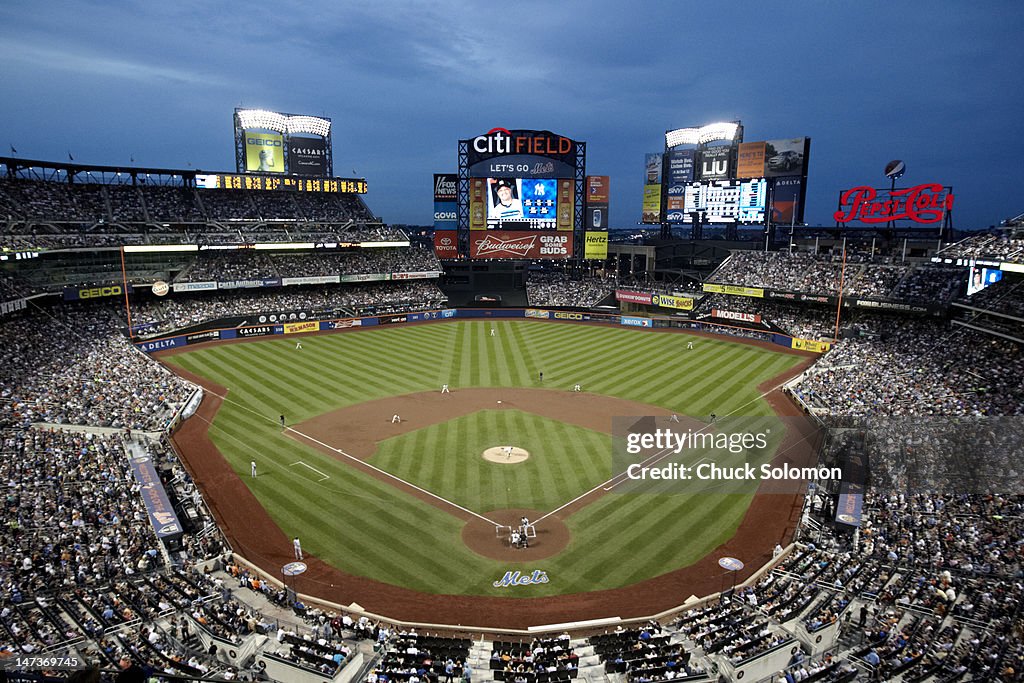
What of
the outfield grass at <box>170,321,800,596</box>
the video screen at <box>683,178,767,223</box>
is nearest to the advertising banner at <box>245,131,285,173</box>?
the outfield grass at <box>170,321,800,596</box>

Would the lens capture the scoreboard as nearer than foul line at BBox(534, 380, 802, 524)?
No

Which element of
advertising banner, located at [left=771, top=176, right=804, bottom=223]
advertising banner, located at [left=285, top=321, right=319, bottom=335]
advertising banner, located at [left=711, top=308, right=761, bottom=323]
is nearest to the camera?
advertising banner, located at [left=711, top=308, right=761, bottom=323]

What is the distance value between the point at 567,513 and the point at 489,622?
7062 mm

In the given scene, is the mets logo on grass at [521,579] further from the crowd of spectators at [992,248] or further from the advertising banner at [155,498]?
the crowd of spectators at [992,248]

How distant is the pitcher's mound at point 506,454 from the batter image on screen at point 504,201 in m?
43.8

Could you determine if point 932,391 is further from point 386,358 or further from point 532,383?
point 386,358

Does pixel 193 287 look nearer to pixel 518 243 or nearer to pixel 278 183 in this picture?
pixel 278 183

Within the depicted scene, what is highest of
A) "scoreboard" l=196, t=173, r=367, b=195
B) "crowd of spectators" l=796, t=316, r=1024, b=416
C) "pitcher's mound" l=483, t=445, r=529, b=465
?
"scoreboard" l=196, t=173, r=367, b=195

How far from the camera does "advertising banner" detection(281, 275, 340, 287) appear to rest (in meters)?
63.4

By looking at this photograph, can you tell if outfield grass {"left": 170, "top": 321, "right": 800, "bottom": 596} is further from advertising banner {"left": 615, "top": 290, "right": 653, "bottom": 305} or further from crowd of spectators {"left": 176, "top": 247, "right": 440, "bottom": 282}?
advertising banner {"left": 615, "top": 290, "right": 653, "bottom": 305}

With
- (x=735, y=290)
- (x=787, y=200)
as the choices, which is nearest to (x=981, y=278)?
(x=735, y=290)

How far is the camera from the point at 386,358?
49.7 meters

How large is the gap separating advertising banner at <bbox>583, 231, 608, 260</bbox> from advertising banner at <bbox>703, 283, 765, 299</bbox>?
1391 centimetres

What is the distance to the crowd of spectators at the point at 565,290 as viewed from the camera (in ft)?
240
